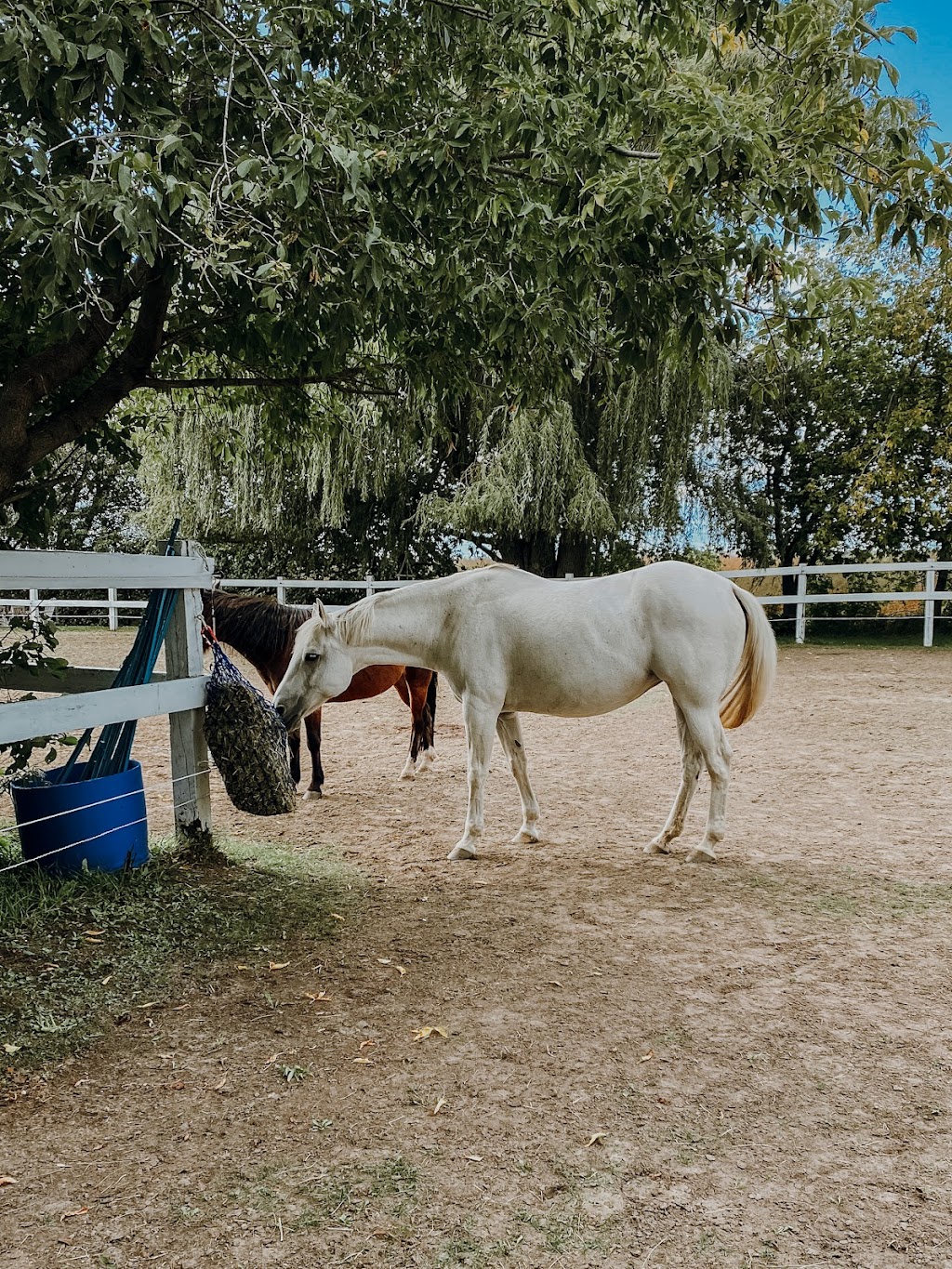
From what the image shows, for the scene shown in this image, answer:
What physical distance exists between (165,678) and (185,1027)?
5.80 feet

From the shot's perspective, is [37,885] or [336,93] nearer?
[336,93]

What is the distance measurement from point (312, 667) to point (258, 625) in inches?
48.1

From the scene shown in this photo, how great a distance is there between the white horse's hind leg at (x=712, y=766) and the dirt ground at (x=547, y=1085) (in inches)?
5.8

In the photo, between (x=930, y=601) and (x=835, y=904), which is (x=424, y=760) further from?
(x=930, y=601)

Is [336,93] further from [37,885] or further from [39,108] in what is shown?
[37,885]

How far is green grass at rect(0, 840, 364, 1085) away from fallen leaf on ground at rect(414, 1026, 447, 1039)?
28.9 inches

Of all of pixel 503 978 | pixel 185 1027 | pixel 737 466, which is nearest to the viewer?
pixel 185 1027

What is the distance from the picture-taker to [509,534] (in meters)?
14.0

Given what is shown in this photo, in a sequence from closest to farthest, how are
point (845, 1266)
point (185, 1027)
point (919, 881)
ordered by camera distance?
point (845, 1266), point (185, 1027), point (919, 881)

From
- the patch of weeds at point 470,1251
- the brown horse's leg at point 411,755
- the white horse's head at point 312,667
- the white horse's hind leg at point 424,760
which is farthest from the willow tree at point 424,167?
the white horse's hind leg at point 424,760

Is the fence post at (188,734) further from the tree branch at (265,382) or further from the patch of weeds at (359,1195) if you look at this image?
the patch of weeds at (359,1195)

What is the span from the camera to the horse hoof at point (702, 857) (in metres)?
4.22

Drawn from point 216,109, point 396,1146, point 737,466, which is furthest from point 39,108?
point 737,466

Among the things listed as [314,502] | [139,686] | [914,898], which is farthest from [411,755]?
[314,502]
